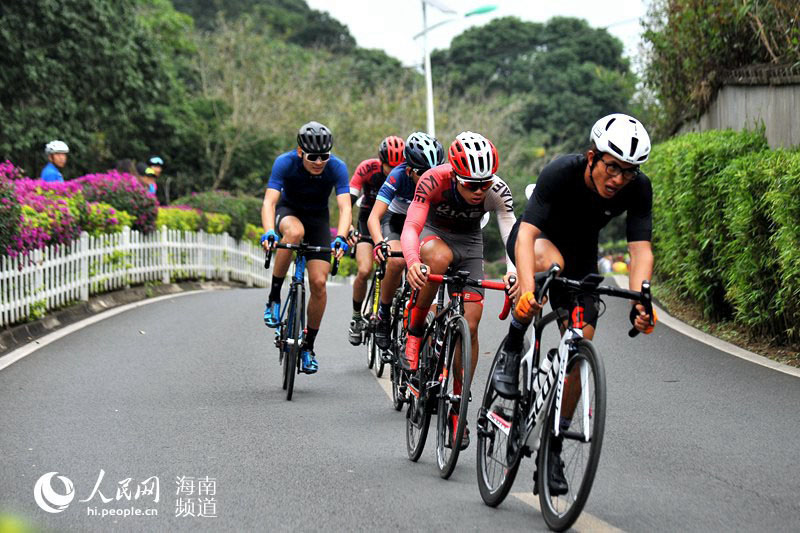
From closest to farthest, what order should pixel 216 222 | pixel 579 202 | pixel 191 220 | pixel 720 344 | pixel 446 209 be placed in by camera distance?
pixel 579 202 → pixel 446 209 → pixel 720 344 → pixel 191 220 → pixel 216 222

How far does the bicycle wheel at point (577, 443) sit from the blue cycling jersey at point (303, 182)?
506 cm

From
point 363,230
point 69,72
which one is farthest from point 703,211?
point 69,72

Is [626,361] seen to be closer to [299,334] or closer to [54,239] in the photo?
[299,334]

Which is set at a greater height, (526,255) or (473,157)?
(473,157)

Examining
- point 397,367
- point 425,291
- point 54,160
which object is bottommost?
point 397,367

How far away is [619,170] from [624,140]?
0.71ft

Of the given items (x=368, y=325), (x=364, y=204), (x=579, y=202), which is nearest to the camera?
(x=579, y=202)

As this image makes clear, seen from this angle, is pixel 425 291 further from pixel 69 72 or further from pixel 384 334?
pixel 69 72

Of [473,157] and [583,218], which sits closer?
[583,218]

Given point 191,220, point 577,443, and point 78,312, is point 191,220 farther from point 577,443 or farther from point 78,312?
point 577,443

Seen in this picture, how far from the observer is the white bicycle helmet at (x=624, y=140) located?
5.71 meters

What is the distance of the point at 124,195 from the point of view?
19609 mm

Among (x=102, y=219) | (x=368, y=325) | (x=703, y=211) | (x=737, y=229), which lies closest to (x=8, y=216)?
(x=368, y=325)

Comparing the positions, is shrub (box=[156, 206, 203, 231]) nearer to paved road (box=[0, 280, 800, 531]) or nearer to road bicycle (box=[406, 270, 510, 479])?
paved road (box=[0, 280, 800, 531])
